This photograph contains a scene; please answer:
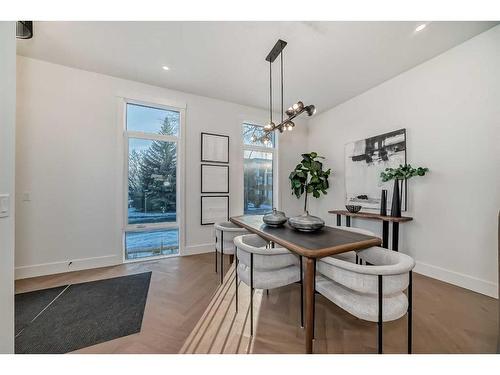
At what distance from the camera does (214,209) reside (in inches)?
143

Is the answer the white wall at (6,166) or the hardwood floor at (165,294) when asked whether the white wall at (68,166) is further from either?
the white wall at (6,166)

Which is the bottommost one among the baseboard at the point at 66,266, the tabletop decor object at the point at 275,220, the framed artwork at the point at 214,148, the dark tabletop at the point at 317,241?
the baseboard at the point at 66,266

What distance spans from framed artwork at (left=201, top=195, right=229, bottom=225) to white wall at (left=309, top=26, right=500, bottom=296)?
2.95 meters

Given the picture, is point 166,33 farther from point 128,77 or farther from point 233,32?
point 128,77

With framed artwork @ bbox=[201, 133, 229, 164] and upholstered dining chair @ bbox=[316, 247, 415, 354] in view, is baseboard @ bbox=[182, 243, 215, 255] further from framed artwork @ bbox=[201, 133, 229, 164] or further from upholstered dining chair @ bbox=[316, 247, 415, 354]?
upholstered dining chair @ bbox=[316, 247, 415, 354]

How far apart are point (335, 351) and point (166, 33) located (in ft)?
10.9

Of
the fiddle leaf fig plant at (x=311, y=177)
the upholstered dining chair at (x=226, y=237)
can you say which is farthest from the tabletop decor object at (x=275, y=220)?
the fiddle leaf fig plant at (x=311, y=177)

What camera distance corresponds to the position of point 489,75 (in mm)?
2041

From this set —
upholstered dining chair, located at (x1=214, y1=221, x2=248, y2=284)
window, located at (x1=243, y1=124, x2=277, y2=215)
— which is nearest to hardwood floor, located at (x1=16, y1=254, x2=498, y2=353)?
upholstered dining chair, located at (x1=214, y1=221, x2=248, y2=284)

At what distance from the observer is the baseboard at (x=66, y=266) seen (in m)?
2.43

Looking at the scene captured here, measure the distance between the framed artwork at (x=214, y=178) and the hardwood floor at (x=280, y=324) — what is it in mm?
1707

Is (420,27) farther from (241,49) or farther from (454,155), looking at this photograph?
(241,49)

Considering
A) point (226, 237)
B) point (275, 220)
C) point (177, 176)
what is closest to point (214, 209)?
point (177, 176)
